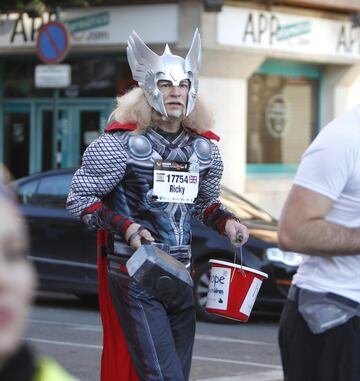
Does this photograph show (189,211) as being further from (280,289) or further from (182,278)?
(280,289)

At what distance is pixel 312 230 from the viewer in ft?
12.3

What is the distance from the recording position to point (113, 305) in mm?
5250

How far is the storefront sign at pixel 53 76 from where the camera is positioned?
1753 cm

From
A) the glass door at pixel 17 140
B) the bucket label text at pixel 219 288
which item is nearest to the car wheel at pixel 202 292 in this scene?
the bucket label text at pixel 219 288

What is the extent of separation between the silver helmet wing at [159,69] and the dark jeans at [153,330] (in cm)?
83

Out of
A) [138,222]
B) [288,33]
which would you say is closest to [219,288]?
[138,222]

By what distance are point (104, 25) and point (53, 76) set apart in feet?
8.11

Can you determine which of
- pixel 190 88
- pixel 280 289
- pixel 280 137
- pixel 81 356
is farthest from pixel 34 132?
pixel 190 88

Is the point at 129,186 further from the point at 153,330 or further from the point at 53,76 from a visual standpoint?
the point at 53,76

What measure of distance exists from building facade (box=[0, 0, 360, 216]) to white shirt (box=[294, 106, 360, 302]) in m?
14.9

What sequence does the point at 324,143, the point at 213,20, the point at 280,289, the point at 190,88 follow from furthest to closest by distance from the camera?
the point at 213,20
the point at 280,289
the point at 190,88
the point at 324,143

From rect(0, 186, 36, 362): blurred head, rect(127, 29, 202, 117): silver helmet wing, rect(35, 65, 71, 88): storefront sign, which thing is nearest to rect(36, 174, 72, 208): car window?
rect(35, 65, 71, 88): storefront sign

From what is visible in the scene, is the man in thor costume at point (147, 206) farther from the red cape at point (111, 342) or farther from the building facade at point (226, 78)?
the building facade at point (226, 78)

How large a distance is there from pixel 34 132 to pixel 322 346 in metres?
18.3
